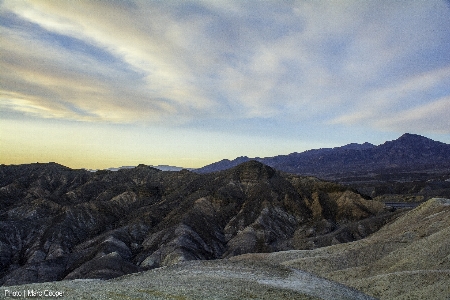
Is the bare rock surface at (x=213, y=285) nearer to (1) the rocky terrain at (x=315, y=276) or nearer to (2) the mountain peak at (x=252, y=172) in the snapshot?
(1) the rocky terrain at (x=315, y=276)

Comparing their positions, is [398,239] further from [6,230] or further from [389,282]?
[6,230]

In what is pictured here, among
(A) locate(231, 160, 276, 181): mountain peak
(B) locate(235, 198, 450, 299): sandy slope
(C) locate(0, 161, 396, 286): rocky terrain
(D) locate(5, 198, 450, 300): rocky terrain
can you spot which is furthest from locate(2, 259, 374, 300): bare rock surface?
(A) locate(231, 160, 276, 181): mountain peak

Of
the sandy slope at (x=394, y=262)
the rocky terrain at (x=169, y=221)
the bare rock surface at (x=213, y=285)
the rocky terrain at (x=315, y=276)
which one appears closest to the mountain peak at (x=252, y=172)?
the rocky terrain at (x=169, y=221)

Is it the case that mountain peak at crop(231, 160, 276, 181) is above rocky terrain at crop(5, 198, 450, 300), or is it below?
above

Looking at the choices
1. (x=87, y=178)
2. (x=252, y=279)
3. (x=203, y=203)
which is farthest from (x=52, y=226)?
(x=252, y=279)

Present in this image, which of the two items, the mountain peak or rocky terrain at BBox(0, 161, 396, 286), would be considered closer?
rocky terrain at BBox(0, 161, 396, 286)

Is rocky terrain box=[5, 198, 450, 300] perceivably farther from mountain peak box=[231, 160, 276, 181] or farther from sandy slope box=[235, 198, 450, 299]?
mountain peak box=[231, 160, 276, 181]

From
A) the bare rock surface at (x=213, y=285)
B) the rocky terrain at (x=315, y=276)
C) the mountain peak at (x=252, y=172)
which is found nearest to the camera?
the bare rock surface at (x=213, y=285)

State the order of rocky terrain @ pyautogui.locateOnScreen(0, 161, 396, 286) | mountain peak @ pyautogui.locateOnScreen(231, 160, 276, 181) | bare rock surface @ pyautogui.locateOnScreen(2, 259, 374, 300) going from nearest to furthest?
bare rock surface @ pyautogui.locateOnScreen(2, 259, 374, 300) < rocky terrain @ pyautogui.locateOnScreen(0, 161, 396, 286) < mountain peak @ pyautogui.locateOnScreen(231, 160, 276, 181)

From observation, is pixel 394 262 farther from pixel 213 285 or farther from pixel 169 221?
pixel 169 221
